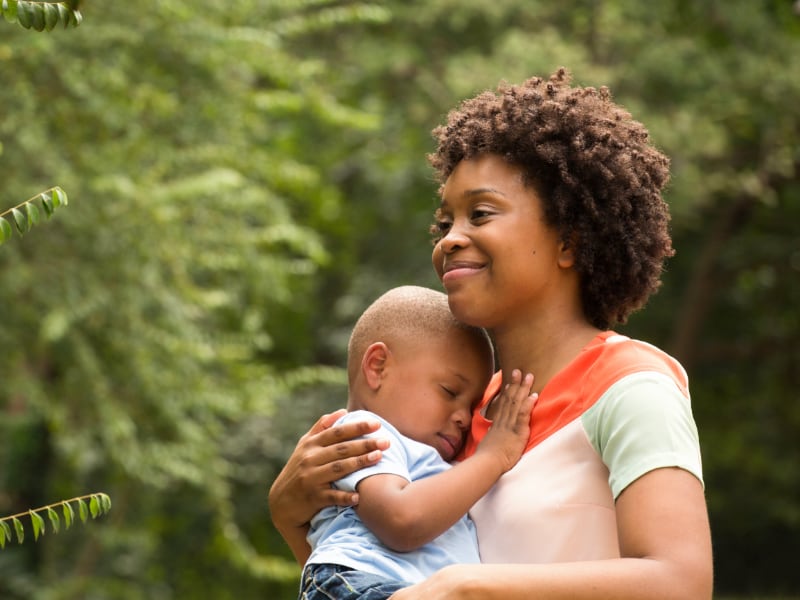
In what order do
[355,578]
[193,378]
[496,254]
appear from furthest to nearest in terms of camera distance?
[193,378] → [496,254] → [355,578]

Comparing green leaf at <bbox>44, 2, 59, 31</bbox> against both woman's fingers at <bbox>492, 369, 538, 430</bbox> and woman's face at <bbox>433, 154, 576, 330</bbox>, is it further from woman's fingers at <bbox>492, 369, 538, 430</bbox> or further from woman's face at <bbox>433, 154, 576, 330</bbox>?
woman's fingers at <bbox>492, 369, 538, 430</bbox>

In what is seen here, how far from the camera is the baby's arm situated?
2271mm

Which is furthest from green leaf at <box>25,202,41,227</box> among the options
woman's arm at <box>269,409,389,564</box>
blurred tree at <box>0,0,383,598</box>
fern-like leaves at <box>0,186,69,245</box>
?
blurred tree at <box>0,0,383,598</box>

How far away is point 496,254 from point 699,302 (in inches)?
427

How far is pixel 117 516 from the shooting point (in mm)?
10109

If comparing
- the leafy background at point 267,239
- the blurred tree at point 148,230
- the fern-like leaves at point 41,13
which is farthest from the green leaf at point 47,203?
the blurred tree at point 148,230

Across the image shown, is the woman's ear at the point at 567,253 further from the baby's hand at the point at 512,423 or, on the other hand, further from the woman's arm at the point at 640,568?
the woman's arm at the point at 640,568

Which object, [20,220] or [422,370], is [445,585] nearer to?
[422,370]

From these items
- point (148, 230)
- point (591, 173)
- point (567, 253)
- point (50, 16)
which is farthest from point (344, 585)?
point (148, 230)

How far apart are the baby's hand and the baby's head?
0.20 meters

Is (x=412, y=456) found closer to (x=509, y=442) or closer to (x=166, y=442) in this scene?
(x=509, y=442)

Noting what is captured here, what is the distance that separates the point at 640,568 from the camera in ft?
6.34

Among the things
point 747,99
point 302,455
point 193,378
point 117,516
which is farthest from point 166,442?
point 747,99

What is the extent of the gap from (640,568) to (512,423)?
1.63 ft
